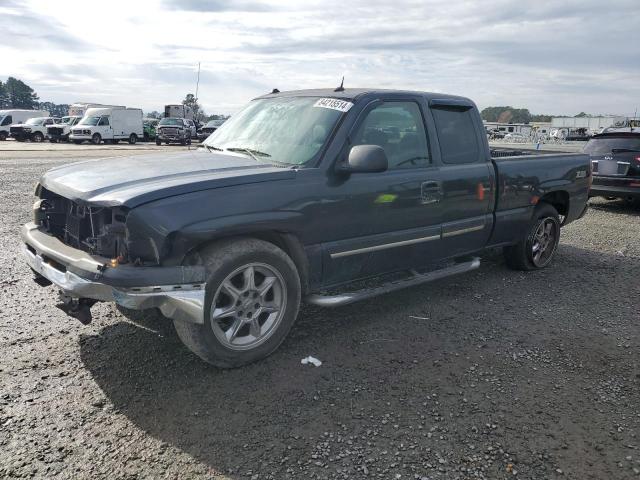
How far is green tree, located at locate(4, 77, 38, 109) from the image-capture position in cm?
10212

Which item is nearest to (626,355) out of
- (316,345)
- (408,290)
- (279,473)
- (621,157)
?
(408,290)

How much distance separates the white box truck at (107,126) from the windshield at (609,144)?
2869 cm

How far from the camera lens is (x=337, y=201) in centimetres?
373

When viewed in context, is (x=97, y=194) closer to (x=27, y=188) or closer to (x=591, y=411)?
(x=591, y=411)

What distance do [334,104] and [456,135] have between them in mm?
1398

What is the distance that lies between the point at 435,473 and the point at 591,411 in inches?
48.2

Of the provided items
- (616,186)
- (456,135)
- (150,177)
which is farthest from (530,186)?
(616,186)

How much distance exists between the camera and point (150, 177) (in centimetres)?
339

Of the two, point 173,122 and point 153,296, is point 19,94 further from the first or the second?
point 153,296

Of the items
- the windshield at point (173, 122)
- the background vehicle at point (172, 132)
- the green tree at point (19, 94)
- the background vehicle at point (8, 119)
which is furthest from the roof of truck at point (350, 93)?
the green tree at point (19, 94)

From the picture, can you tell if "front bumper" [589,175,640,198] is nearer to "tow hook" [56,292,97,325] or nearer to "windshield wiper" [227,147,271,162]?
"windshield wiper" [227,147,271,162]

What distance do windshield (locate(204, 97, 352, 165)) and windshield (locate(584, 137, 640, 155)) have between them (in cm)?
→ 795

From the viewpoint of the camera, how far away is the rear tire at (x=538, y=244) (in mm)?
5715

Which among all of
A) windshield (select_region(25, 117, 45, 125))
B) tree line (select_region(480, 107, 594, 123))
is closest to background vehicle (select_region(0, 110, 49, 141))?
windshield (select_region(25, 117, 45, 125))
